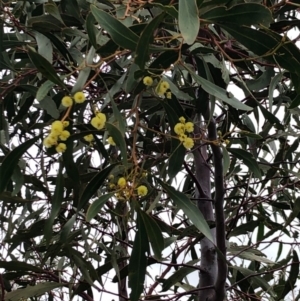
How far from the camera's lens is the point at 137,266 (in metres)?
0.86

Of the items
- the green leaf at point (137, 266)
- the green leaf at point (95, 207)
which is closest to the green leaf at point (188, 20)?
the green leaf at point (95, 207)

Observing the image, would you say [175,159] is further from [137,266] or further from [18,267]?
[18,267]

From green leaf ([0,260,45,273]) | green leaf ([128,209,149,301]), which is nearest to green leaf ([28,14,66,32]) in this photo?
green leaf ([128,209,149,301])

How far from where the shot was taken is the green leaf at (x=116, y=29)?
2.02 ft

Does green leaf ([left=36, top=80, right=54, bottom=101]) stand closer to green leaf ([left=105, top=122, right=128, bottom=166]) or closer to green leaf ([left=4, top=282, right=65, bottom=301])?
green leaf ([left=105, top=122, right=128, bottom=166])

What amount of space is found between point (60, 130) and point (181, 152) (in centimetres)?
30

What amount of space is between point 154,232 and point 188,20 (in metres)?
0.34

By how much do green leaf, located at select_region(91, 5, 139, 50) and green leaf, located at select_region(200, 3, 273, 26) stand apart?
3.9 inches

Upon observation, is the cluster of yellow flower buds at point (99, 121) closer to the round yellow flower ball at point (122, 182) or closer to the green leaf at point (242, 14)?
the round yellow flower ball at point (122, 182)

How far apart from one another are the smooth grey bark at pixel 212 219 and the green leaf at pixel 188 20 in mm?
278

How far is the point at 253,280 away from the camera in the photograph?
1.19m

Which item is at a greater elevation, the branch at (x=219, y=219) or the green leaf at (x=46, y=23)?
the green leaf at (x=46, y=23)

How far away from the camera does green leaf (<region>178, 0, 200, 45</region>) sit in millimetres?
555

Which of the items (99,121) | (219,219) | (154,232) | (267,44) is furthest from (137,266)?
(267,44)
